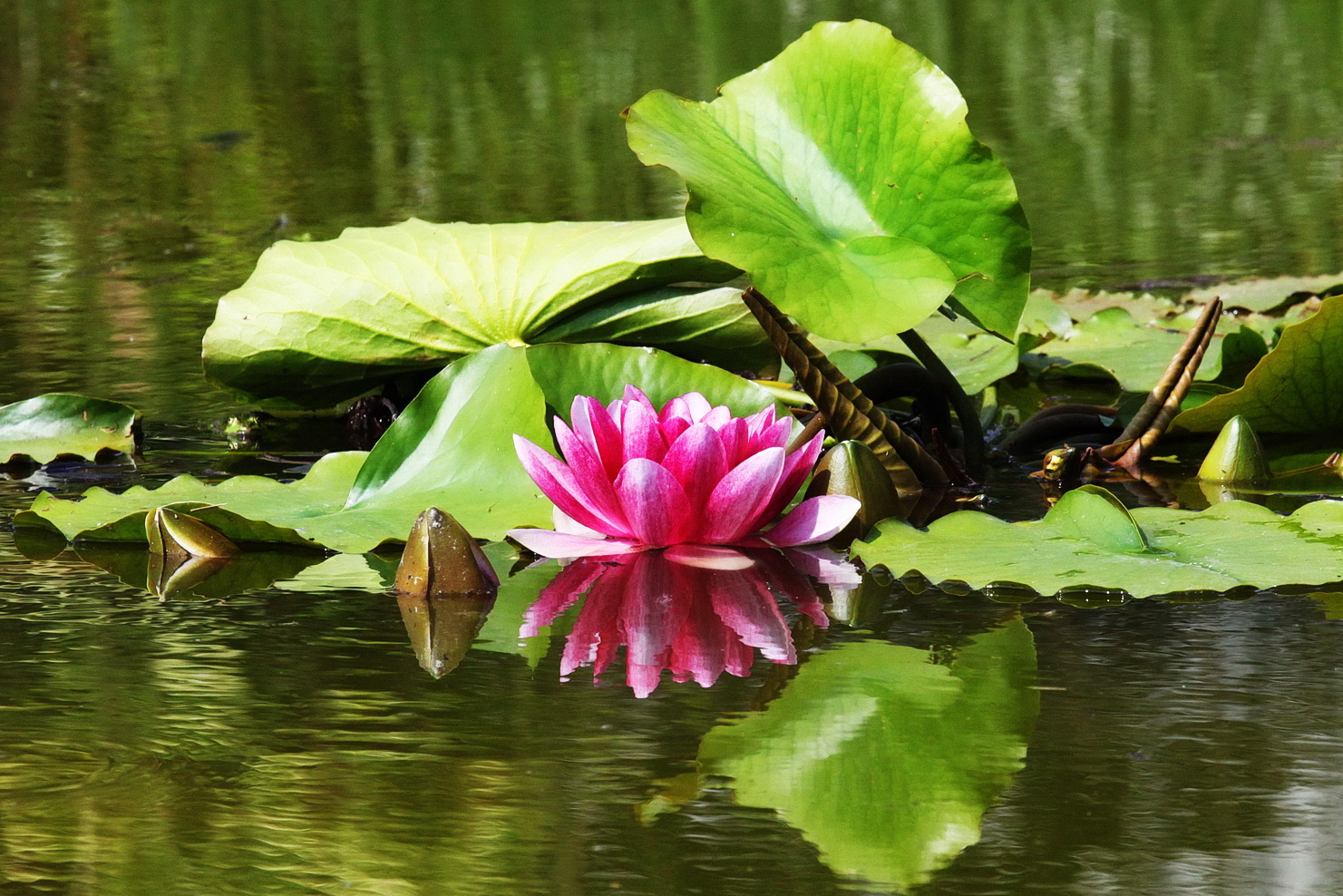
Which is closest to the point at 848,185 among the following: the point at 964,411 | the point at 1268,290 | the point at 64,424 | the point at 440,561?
the point at 964,411

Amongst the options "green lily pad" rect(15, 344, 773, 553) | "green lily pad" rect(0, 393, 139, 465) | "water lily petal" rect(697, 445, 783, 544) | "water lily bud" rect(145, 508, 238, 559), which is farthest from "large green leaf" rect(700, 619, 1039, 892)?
"green lily pad" rect(0, 393, 139, 465)

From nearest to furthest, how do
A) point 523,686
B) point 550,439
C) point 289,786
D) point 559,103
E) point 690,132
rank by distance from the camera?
point 289,786 → point 523,686 → point 550,439 → point 690,132 → point 559,103

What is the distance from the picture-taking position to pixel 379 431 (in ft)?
6.24

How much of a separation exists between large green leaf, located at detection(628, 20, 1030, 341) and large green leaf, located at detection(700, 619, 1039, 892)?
0.39 meters

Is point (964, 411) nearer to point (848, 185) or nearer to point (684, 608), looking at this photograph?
point (848, 185)

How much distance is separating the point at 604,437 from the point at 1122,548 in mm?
411

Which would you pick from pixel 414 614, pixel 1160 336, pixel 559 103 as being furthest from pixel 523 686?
pixel 559 103

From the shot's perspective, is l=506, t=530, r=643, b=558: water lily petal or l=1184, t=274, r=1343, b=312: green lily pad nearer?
l=506, t=530, r=643, b=558: water lily petal

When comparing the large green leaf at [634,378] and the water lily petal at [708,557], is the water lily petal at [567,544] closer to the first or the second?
the water lily petal at [708,557]

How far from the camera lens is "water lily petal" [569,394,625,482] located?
4.05 ft

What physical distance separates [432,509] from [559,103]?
5.32 metres

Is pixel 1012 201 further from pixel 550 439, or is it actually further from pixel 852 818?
pixel 852 818

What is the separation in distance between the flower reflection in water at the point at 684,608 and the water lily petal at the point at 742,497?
0.8 inches

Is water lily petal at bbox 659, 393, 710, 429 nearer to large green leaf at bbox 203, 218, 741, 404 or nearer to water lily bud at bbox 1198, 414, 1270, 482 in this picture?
large green leaf at bbox 203, 218, 741, 404
